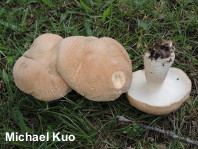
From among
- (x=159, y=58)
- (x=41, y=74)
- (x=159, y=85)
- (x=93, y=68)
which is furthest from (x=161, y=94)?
(x=41, y=74)

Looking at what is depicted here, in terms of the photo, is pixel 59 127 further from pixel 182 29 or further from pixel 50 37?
pixel 182 29

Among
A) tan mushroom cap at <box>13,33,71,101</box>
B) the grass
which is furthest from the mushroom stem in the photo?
tan mushroom cap at <box>13,33,71,101</box>

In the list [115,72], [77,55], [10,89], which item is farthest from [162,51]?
[10,89]

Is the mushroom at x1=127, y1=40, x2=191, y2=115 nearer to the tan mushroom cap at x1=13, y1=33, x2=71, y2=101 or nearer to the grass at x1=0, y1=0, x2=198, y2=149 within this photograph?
the grass at x1=0, y1=0, x2=198, y2=149

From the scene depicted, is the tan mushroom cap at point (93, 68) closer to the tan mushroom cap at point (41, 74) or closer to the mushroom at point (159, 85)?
the tan mushroom cap at point (41, 74)

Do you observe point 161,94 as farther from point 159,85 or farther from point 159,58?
point 159,58

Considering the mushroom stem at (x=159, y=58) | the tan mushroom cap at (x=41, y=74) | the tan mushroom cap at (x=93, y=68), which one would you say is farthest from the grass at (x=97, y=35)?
the mushroom stem at (x=159, y=58)
